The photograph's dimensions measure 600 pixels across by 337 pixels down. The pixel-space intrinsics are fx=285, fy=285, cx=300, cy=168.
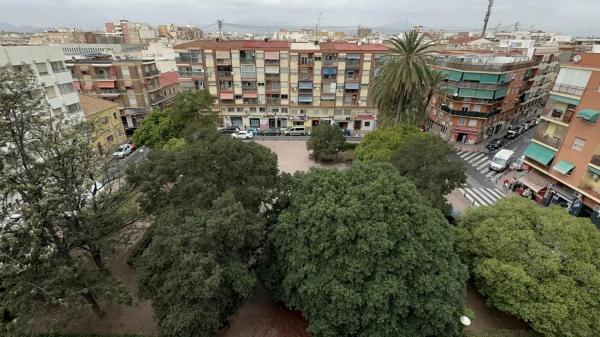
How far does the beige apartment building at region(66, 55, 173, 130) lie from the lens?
2024 inches

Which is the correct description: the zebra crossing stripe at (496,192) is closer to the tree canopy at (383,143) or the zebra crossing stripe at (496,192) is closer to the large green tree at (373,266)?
the tree canopy at (383,143)

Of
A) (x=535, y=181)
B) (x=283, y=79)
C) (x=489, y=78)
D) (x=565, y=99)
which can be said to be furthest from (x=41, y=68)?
(x=489, y=78)

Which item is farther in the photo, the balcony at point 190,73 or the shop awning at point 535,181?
the balcony at point 190,73

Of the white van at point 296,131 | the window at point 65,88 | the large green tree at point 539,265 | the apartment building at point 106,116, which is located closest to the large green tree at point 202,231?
the large green tree at point 539,265

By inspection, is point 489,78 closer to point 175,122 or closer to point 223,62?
point 223,62

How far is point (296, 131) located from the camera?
190ft

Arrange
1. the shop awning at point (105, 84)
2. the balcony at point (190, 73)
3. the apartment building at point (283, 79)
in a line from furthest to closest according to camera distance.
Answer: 1. the balcony at point (190, 73)
2. the shop awning at point (105, 84)
3. the apartment building at point (283, 79)

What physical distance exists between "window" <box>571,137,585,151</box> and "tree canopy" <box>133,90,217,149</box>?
129 ft

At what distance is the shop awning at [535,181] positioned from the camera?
31809 mm

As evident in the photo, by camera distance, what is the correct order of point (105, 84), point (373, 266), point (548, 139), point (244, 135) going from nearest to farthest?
1. point (373, 266)
2. point (548, 139)
3. point (105, 84)
4. point (244, 135)

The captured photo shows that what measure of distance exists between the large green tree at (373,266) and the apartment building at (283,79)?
41049 mm

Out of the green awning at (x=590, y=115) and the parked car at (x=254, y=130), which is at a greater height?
the green awning at (x=590, y=115)

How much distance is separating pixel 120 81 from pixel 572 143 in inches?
2602

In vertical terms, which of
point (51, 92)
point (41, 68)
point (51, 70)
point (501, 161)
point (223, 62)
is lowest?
point (501, 161)
